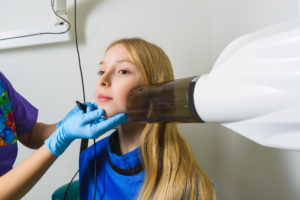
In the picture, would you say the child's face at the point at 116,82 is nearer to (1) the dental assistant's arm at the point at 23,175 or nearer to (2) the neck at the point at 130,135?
(2) the neck at the point at 130,135

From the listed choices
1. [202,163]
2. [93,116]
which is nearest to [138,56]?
[93,116]

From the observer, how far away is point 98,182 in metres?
0.83

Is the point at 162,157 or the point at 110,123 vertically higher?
the point at 110,123

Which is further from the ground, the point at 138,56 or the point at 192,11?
the point at 192,11

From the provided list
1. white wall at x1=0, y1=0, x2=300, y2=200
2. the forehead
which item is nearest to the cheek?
the forehead

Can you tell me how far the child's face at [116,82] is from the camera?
715 millimetres

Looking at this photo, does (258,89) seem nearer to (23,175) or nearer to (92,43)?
(23,175)

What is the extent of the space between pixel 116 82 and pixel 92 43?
560 millimetres

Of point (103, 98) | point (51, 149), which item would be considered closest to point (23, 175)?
point (51, 149)

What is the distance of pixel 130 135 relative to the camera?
33.1 inches

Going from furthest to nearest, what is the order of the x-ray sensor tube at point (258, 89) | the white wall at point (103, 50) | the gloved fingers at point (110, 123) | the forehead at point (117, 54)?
1. the white wall at point (103, 50)
2. the forehead at point (117, 54)
3. the gloved fingers at point (110, 123)
4. the x-ray sensor tube at point (258, 89)

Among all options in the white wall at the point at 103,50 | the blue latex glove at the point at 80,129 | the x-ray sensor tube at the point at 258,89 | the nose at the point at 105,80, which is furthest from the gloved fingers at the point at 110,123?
the white wall at the point at 103,50

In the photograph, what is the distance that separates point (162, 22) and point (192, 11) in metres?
0.17

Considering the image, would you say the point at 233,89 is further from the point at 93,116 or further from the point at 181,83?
the point at 93,116
